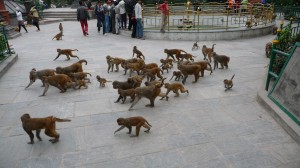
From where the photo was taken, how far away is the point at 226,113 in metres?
6.05

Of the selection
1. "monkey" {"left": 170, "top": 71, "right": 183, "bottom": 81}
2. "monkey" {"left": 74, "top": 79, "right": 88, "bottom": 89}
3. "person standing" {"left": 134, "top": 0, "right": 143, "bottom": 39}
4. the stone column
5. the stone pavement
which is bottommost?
the stone pavement

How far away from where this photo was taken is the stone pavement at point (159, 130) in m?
4.48

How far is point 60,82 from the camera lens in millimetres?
7332

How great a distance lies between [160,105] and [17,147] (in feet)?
10.9

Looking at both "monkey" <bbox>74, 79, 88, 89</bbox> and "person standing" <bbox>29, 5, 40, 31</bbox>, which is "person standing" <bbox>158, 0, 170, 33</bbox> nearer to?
"monkey" <bbox>74, 79, 88, 89</bbox>

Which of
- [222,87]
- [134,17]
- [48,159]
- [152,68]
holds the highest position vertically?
[134,17]

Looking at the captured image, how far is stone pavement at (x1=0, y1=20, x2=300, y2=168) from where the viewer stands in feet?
14.7

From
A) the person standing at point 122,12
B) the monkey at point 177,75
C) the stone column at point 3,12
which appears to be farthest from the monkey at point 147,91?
the stone column at point 3,12

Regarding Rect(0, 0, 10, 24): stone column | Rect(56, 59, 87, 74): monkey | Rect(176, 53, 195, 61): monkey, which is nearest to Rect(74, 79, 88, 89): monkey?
Rect(56, 59, 87, 74): monkey

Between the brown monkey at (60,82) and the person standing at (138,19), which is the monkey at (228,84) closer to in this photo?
the brown monkey at (60,82)

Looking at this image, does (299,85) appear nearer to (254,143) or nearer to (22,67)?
(254,143)

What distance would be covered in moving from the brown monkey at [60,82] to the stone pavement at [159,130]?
212mm

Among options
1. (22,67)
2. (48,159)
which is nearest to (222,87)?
(48,159)

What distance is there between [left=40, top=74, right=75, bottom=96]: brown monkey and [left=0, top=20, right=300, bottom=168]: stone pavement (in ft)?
0.70
